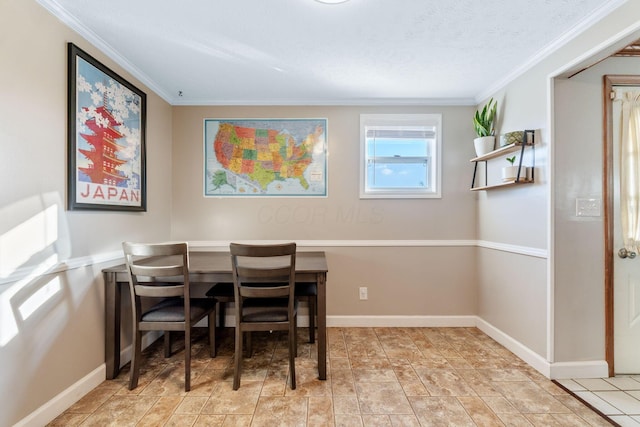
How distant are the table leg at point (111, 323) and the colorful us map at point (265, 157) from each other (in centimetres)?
126

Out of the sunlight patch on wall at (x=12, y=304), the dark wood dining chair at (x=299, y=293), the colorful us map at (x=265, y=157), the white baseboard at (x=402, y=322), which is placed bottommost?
the white baseboard at (x=402, y=322)

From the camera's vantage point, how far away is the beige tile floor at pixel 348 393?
1.70 m

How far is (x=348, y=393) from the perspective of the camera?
1.94m

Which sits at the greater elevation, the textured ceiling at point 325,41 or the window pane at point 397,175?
the textured ceiling at point 325,41

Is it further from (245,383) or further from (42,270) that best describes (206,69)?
(245,383)

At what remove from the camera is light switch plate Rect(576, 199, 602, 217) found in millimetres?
2072

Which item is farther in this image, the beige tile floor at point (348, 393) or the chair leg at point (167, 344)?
the chair leg at point (167, 344)

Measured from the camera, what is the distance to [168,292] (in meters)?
1.91

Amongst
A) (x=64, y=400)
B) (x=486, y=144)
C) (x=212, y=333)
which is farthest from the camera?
(x=486, y=144)

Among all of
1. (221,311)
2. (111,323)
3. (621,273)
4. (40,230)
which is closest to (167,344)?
(111,323)

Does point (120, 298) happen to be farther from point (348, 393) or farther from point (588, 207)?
point (588, 207)

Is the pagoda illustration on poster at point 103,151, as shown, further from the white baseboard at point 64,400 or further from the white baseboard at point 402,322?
Result: the white baseboard at point 402,322

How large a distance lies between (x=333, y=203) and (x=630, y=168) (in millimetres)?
2274

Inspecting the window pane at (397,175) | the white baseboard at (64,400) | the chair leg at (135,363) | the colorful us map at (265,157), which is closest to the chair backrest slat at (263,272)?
the chair leg at (135,363)
